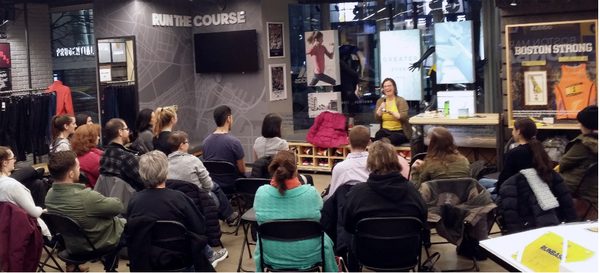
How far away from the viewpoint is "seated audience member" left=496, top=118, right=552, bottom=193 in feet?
16.3

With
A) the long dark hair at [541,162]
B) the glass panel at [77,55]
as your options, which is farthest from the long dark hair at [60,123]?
the glass panel at [77,55]

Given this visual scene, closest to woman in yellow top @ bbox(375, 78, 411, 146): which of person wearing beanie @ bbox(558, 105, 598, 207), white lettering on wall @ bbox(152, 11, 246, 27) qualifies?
white lettering on wall @ bbox(152, 11, 246, 27)

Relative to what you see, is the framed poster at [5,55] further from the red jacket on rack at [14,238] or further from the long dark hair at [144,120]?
the red jacket on rack at [14,238]

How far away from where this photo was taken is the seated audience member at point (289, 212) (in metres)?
4.34

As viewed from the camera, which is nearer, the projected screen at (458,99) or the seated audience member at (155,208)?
the seated audience member at (155,208)

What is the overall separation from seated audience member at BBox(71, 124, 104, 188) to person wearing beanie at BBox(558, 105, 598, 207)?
3.71 meters

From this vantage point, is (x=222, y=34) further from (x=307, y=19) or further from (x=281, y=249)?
(x=281, y=249)

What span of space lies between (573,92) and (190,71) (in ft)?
18.8

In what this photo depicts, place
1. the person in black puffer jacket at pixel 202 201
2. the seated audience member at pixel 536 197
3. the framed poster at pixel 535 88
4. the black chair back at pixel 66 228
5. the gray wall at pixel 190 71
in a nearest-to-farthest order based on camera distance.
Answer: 1. the black chair back at pixel 66 228
2. the seated audience member at pixel 536 197
3. the person in black puffer jacket at pixel 202 201
4. the framed poster at pixel 535 88
5. the gray wall at pixel 190 71

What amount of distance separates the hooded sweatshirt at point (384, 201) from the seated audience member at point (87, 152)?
2.53 metres

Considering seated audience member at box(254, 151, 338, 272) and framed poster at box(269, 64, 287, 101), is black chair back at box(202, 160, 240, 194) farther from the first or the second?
framed poster at box(269, 64, 287, 101)

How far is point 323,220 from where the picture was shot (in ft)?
15.7

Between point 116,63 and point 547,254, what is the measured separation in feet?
28.5

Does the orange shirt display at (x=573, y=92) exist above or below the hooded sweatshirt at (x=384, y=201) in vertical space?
above
